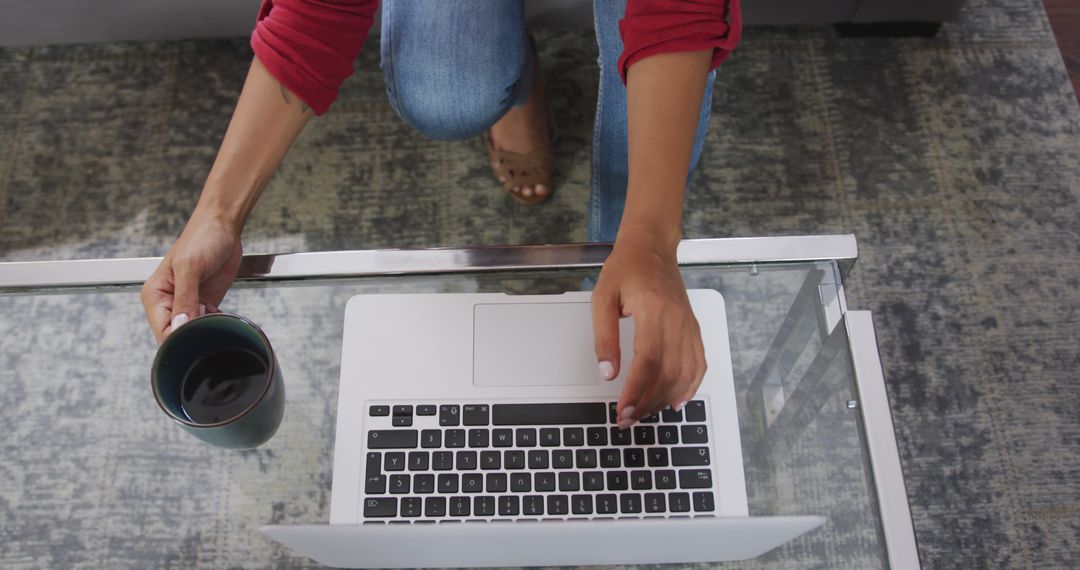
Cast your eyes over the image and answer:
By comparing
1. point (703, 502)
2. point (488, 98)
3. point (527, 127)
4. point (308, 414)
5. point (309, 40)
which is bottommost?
point (703, 502)

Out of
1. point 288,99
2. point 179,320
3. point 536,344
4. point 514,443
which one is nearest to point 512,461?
point 514,443

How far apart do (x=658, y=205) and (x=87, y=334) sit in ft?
2.18

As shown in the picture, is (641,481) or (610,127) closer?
(641,481)

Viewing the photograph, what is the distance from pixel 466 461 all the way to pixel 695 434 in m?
0.22

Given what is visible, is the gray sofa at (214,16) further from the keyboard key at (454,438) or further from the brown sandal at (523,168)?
the keyboard key at (454,438)

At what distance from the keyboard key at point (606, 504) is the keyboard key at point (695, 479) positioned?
0.06 metres

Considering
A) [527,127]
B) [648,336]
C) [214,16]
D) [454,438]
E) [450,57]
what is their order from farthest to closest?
[214,16] → [527,127] → [450,57] → [454,438] → [648,336]

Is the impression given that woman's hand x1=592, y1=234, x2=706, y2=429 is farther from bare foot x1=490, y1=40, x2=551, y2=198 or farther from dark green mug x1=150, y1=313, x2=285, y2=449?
bare foot x1=490, y1=40, x2=551, y2=198

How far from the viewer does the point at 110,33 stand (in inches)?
56.2

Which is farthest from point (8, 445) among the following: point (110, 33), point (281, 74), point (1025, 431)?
point (1025, 431)

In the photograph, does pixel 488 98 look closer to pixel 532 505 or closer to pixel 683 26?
pixel 683 26

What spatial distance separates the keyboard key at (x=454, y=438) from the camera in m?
0.71

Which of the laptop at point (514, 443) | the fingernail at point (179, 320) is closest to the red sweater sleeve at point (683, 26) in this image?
the laptop at point (514, 443)

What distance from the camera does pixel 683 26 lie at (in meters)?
0.72
